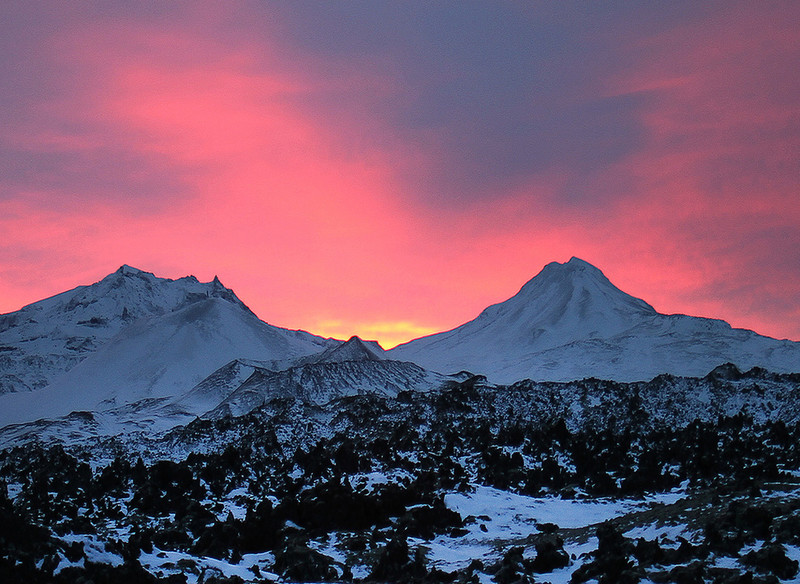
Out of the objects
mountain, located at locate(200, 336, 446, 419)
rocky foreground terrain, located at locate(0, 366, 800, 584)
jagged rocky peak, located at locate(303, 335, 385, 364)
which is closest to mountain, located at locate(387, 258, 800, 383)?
jagged rocky peak, located at locate(303, 335, 385, 364)

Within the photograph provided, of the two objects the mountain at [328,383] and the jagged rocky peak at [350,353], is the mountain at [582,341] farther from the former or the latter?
the mountain at [328,383]

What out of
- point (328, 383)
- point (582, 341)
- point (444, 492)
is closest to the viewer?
point (444, 492)

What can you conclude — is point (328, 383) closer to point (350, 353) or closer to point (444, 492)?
point (350, 353)

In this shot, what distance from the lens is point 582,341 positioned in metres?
146

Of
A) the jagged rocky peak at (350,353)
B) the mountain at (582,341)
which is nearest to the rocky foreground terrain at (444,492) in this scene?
the mountain at (582,341)

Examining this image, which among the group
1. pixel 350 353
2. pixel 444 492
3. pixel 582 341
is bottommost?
pixel 444 492

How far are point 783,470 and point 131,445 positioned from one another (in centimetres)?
5489

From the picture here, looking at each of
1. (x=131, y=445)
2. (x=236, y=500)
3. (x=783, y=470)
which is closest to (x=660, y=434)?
(x=783, y=470)

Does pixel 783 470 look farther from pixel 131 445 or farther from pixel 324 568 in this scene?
pixel 131 445

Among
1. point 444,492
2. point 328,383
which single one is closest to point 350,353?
point 328,383

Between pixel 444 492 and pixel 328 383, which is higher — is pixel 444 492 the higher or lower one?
the lower one

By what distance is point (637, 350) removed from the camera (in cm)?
13850

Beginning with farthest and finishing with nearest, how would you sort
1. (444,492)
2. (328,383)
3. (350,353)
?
(350,353) → (328,383) → (444,492)

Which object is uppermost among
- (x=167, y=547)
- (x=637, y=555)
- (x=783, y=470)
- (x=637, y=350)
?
(x=637, y=350)
